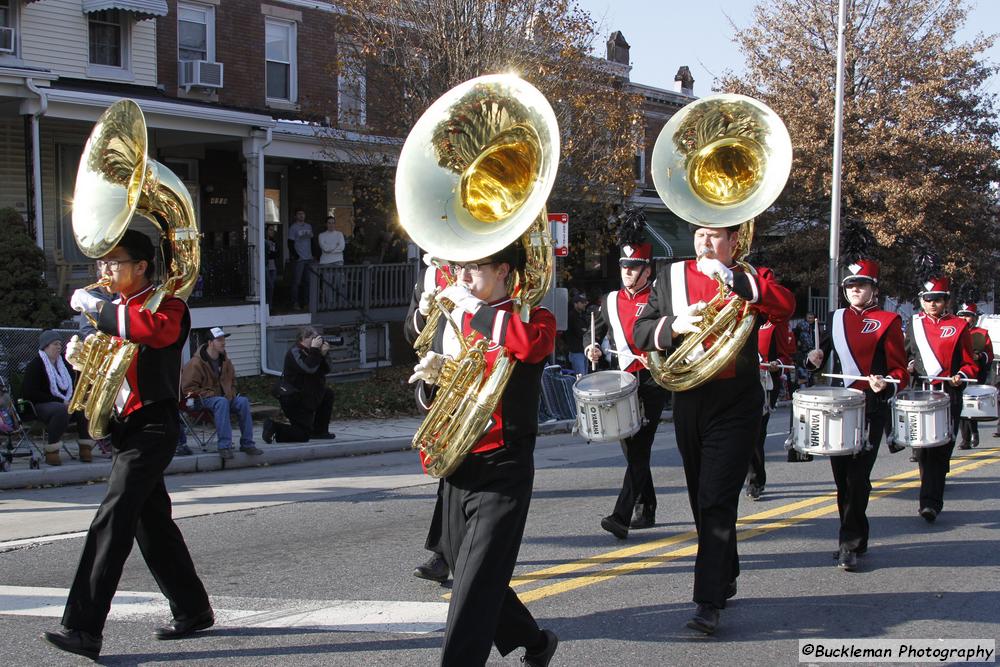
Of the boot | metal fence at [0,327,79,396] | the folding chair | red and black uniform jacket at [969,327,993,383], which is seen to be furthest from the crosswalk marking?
red and black uniform jacket at [969,327,993,383]

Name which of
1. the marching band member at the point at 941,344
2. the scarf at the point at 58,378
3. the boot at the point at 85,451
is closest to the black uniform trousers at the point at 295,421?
the boot at the point at 85,451

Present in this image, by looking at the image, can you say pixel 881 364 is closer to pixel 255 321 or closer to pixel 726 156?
pixel 726 156

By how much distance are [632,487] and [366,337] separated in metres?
13.3

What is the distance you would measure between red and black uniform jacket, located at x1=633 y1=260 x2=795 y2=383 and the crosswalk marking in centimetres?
185

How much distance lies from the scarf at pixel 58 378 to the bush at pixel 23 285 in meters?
3.07

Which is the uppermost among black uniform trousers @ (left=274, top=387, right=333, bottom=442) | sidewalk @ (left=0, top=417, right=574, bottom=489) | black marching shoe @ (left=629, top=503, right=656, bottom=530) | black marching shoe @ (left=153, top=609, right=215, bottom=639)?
black marching shoe @ (left=153, top=609, right=215, bottom=639)

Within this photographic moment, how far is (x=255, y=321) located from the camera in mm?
18328

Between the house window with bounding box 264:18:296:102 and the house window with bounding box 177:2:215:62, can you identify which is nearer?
the house window with bounding box 177:2:215:62

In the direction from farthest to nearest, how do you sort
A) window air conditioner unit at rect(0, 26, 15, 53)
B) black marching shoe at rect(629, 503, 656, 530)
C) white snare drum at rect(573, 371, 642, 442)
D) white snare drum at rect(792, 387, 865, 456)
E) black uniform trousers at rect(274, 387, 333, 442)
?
window air conditioner unit at rect(0, 26, 15, 53), black uniform trousers at rect(274, 387, 333, 442), black marching shoe at rect(629, 503, 656, 530), white snare drum at rect(573, 371, 642, 442), white snare drum at rect(792, 387, 865, 456)

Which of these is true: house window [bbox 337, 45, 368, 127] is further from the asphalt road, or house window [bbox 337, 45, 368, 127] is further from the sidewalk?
→ the asphalt road

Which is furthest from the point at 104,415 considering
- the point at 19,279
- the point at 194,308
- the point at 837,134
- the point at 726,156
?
the point at 837,134

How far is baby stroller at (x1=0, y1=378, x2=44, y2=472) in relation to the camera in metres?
10.4

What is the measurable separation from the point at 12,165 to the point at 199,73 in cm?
370

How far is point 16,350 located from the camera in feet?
39.2
